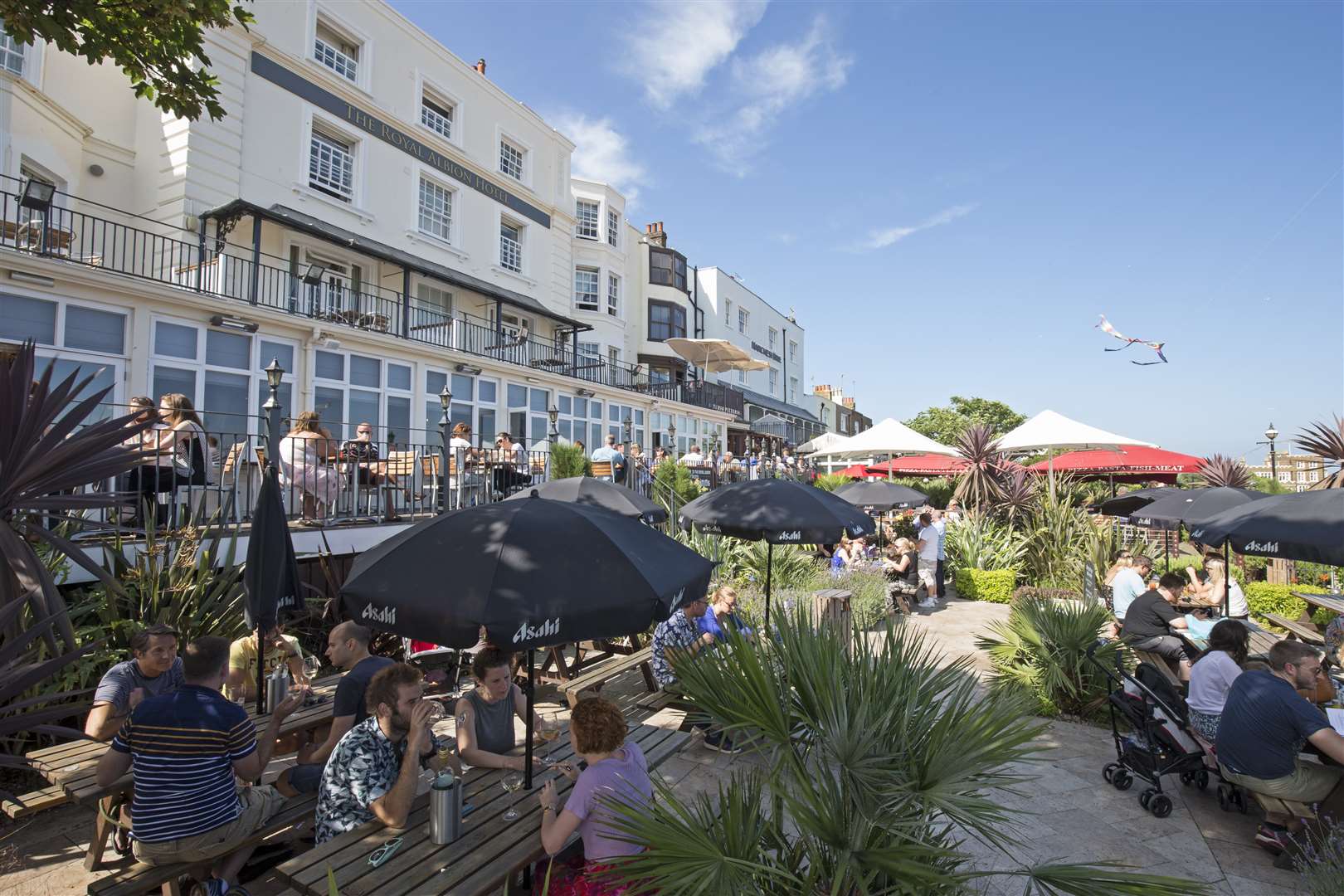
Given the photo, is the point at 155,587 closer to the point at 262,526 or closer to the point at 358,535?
the point at 262,526

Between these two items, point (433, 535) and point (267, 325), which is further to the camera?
point (267, 325)

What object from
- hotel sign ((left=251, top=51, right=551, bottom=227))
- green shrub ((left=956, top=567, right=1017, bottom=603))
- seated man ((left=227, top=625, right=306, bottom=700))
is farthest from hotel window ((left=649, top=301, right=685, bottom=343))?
seated man ((left=227, top=625, right=306, bottom=700))

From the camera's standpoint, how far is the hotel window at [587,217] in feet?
88.1

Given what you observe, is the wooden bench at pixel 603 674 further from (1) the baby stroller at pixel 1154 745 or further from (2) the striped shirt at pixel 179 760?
(1) the baby stroller at pixel 1154 745

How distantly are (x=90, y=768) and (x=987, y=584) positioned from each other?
12974 millimetres

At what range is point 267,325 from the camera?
41.9ft

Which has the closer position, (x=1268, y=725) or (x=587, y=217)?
(x=1268, y=725)

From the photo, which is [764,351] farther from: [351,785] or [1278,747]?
[351,785]

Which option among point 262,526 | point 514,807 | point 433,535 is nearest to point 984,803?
point 514,807

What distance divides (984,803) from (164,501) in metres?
8.37

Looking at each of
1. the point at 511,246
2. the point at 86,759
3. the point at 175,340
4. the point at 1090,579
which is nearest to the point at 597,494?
the point at 86,759

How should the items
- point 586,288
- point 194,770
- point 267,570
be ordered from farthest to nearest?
point 586,288, point 267,570, point 194,770

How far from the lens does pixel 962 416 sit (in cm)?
5934

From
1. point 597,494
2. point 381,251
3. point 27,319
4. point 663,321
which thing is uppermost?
point 663,321
